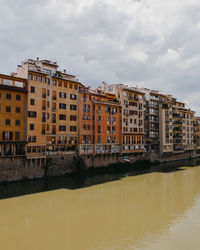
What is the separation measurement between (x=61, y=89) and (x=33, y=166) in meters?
19.4

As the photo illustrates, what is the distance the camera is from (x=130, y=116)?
69.0 metres

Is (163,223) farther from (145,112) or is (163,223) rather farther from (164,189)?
(145,112)

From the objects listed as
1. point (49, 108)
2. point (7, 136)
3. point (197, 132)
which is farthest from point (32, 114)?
point (197, 132)

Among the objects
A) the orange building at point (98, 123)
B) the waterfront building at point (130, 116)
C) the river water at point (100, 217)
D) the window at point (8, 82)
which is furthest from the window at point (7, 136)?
the waterfront building at point (130, 116)

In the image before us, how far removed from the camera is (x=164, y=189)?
42719mm

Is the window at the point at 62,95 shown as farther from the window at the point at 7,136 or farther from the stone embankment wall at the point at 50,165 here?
the window at the point at 7,136

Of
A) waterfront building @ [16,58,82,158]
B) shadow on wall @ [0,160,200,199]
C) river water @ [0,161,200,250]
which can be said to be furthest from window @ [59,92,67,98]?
river water @ [0,161,200,250]

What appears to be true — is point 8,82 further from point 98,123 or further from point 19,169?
point 98,123

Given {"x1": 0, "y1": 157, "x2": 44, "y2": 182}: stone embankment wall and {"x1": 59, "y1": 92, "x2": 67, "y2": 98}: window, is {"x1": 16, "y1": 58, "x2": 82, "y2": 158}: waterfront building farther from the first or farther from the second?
{"x1": 0, "y1": 157, "x2": 44, "y2": 182}: stone embankment wall

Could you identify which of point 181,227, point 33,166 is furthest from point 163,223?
point 33,166

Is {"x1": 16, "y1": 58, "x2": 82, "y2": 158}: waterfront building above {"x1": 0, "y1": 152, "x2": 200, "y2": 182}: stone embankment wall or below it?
above

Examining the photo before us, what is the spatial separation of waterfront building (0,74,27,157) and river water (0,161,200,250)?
24.9 feet

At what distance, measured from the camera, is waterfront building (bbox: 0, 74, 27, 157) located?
44.0m

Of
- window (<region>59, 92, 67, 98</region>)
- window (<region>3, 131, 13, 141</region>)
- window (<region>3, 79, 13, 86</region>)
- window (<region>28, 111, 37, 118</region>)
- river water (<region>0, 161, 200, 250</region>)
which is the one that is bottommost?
river water (<region>0, 161, 200, 250</region>)
